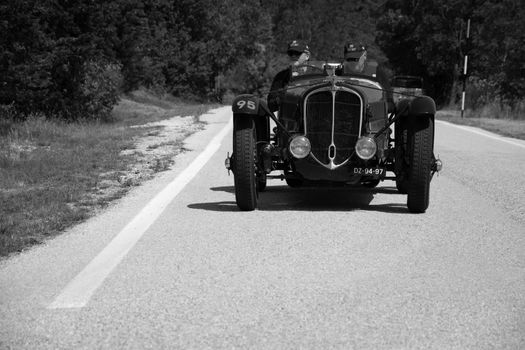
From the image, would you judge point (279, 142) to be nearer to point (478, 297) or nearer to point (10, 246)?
point (10, 246)

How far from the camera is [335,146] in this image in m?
8.23

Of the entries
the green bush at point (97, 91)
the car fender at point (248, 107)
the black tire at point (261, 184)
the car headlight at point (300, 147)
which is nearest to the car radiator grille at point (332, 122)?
the car headlight at point (300, 147)

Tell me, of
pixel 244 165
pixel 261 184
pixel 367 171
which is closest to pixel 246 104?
pixel 244 165

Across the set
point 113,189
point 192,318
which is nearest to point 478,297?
point 192,318

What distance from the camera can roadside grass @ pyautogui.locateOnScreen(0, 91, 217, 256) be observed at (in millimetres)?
7539

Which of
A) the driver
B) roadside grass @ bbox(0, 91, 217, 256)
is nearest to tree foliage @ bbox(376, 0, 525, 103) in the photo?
roadside grass @ bbox(0, 91, 217, 256)

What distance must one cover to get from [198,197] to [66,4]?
43.9ft

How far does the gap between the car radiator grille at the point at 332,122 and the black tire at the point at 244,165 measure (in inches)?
22.0

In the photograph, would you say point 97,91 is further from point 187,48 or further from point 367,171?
point 187,48

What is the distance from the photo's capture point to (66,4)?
21.2 m

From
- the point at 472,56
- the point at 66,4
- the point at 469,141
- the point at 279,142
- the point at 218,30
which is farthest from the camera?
the point at 218,30

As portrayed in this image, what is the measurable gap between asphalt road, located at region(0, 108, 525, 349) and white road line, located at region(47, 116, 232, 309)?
0.05ft

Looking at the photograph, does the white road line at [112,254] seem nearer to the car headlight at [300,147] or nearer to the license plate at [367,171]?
the car headlight at [300,147]

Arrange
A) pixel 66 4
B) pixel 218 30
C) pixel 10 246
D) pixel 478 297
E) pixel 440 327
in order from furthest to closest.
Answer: pixel 218 30 → pixel 66 4 → pixel 10 246 → pixel 478 297 → pixel 440 327
